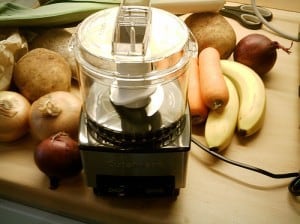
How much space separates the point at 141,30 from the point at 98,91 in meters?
0.11

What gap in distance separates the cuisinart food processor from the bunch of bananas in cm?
9

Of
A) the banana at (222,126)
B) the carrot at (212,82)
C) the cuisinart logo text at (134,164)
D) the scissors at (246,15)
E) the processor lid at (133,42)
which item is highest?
the processor lid at (133,42)

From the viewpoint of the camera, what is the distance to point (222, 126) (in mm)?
546

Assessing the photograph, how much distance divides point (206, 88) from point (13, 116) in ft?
0.94

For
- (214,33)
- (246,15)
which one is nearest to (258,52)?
(214,33)

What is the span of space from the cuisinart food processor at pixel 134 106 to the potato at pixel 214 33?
0.20 metres

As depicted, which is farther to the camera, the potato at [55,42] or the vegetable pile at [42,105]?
the potato at [55,42]

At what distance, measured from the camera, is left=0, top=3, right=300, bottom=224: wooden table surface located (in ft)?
1.56

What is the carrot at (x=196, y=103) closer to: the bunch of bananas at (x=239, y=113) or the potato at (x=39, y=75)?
the bunch of bananas at (x=239, y=113)

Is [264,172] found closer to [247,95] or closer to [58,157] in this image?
[247,95]

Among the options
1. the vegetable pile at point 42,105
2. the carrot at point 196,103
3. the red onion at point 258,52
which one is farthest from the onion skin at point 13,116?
the red onion at point 258,52

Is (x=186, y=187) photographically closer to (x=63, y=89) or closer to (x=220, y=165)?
(x=220, y=165)

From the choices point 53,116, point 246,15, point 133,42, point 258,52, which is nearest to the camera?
point 133,42

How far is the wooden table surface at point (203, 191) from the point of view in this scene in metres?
0.47
